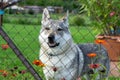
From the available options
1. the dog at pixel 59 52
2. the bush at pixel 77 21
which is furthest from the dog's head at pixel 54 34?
the bush at pixel 77 21

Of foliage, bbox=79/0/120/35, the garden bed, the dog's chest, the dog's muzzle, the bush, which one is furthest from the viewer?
the bush

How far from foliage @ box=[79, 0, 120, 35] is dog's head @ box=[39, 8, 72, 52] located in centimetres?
396

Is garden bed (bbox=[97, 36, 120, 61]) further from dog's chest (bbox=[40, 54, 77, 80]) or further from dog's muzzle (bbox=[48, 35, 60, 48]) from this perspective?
dog's muzzle (bbox=[48, 35, 60, 48])

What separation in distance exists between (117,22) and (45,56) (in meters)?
4.41

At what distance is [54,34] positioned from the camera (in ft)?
19.9

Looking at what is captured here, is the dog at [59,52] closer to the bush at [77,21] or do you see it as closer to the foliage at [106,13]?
the foliage at [106,13]

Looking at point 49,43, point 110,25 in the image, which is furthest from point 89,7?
point 49,43

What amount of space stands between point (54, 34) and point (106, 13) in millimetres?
4493

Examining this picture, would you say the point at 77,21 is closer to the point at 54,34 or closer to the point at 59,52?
the point at 59,52

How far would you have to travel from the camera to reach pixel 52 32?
240 inches

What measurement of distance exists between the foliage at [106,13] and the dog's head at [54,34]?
3956 mm

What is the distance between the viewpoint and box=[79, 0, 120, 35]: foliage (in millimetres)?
10242

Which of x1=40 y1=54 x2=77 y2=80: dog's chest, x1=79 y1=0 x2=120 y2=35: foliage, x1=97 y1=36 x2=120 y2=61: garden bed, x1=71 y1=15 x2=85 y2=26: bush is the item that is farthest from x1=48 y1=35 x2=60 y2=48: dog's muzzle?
x1=71 y1=15 x2=85 y2=26: bush

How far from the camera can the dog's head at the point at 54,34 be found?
6070 mm
